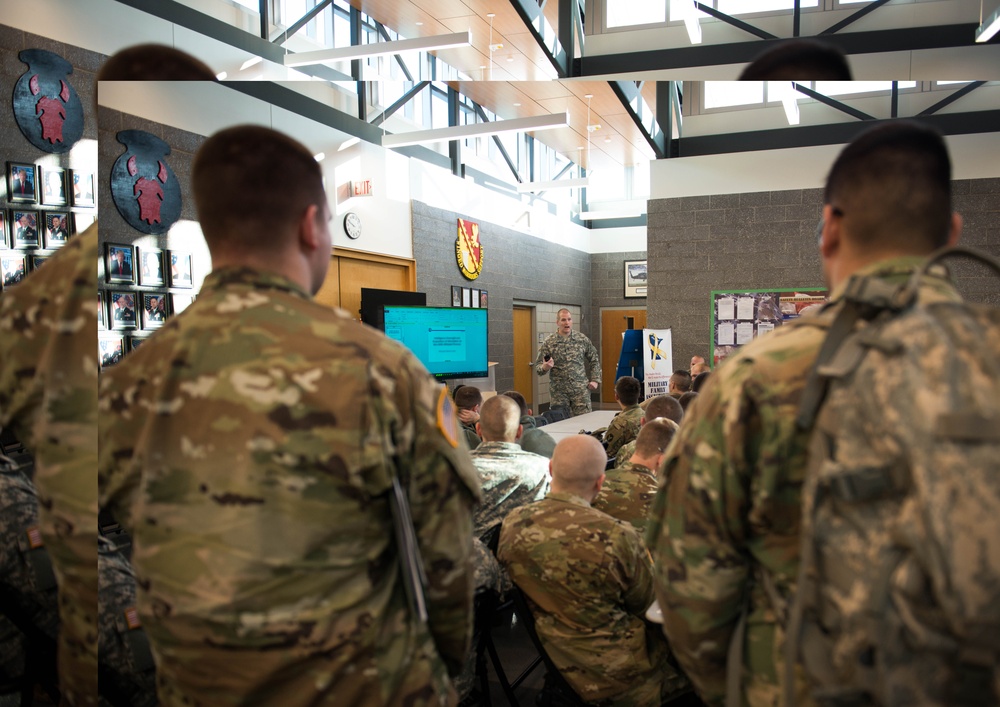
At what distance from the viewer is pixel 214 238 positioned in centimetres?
105

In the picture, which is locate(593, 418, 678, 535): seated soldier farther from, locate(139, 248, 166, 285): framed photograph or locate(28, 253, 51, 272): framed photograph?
locate(28, 253, 51, 272): framed photograph

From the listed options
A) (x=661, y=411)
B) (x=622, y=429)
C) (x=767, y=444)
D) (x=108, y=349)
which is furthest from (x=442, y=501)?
(x=622, y=429)

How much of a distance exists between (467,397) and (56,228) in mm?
2235

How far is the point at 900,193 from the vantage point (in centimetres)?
92

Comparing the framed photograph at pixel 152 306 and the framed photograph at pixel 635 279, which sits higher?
the framed photograph at pixel 635 279

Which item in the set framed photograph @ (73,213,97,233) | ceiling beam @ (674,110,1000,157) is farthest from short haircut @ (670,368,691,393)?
framed photograph @ (73,213,97,233)

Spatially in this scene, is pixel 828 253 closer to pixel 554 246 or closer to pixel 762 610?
pixel 762 610

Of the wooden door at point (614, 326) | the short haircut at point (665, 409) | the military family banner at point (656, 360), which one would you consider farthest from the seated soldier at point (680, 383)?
the wooden door at point (614, 326)

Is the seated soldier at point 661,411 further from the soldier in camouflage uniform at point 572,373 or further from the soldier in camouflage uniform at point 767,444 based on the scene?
the soldier in camouflage uniform at point 572,373

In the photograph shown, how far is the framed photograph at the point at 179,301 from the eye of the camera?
1.27 metres

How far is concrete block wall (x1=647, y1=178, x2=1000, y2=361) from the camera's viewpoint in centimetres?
158

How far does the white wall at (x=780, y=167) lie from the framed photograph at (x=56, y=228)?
1353 mm

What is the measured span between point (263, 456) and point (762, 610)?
0.74m

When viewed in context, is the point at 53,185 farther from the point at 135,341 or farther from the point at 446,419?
the point at 446,419
